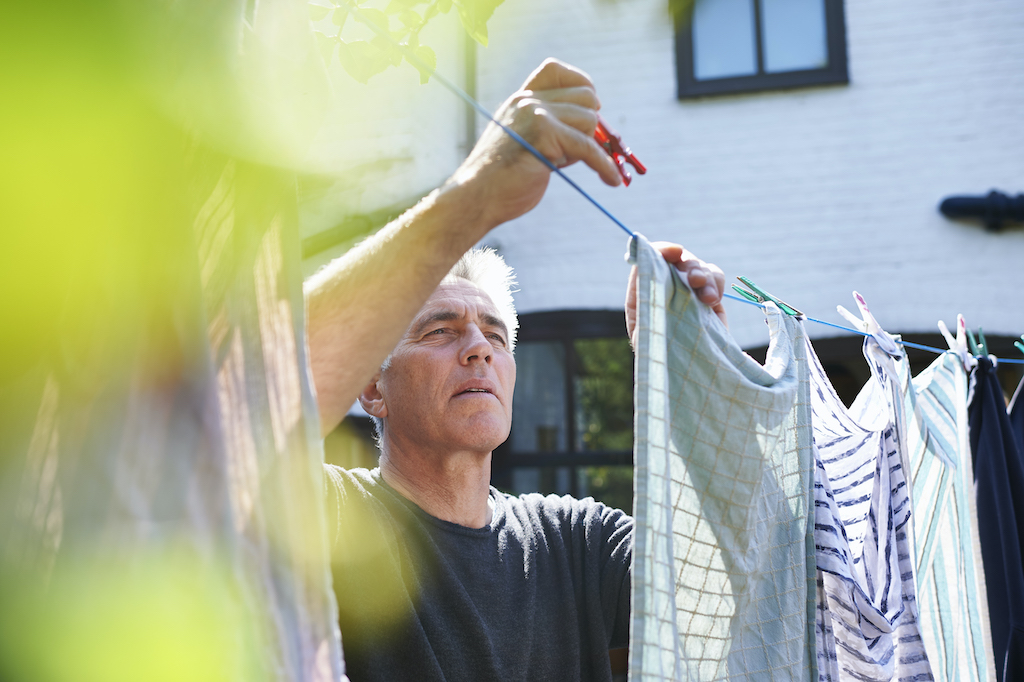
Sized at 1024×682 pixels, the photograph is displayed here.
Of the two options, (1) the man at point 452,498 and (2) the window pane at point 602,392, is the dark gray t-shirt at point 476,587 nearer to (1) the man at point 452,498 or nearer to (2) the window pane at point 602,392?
Result: (1) the man at point 452,498

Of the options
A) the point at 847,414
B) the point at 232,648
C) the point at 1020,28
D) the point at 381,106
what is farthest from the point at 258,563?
the point at 1020,28

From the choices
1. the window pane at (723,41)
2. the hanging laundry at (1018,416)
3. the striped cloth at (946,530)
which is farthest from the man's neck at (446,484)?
the window pane at (723,41)

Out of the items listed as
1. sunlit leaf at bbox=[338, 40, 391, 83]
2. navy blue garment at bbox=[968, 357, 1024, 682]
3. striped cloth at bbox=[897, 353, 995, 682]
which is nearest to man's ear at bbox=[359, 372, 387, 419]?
sunlit leaf at bbox=[338, 40, 391, 83]

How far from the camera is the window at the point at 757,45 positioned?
4.97 meters

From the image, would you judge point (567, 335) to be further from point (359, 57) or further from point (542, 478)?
point (359, 57)

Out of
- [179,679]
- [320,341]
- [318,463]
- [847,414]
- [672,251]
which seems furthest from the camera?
[847,414]

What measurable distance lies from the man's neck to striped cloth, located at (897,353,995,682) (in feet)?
3.38

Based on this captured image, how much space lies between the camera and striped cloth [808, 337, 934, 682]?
1.50 metres

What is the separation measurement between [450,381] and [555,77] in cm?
83

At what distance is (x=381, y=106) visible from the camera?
5.27 m

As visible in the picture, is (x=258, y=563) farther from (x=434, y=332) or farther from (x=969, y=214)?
(x=969, y=214)

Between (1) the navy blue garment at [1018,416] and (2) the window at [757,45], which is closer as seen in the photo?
(1) the navy blue garment at [1018,416]

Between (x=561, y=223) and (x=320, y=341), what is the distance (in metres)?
4.02

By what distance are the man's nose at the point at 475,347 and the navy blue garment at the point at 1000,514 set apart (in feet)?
5.14
